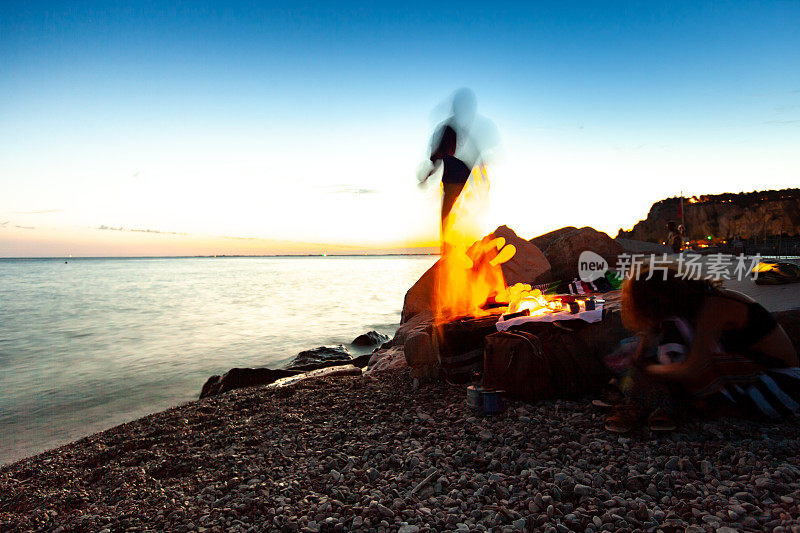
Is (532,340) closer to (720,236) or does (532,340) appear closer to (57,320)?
(57,320)

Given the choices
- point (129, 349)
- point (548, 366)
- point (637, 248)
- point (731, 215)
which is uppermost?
point (731, 215)

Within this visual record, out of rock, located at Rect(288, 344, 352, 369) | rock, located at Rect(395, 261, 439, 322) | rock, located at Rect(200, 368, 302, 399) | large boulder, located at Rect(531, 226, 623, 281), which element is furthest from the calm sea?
large boulder, located at Rect(531, 226, 623, 281)

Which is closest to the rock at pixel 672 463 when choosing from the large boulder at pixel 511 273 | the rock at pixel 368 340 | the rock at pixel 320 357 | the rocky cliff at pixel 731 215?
the large boulder at pixel 511 273

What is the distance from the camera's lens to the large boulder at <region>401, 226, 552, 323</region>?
486 inches

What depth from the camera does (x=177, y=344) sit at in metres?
18.7

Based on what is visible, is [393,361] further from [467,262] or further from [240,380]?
[240,380]

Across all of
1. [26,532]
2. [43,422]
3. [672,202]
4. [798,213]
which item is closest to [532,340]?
[26,532]

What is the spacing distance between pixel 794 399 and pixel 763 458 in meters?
1.05

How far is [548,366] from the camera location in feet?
17.2

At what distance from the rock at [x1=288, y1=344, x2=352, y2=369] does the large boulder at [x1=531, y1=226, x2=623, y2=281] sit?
23.6 feet

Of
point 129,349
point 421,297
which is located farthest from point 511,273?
point 129,349

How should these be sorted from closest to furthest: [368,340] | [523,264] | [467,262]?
[467,262], [523,264], [368,340]

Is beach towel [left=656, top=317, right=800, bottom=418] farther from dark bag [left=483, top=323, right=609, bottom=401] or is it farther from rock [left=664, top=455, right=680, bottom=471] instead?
dark bag [left=483, top=323, right=609, bottom=401]

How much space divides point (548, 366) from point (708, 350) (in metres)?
1.72
